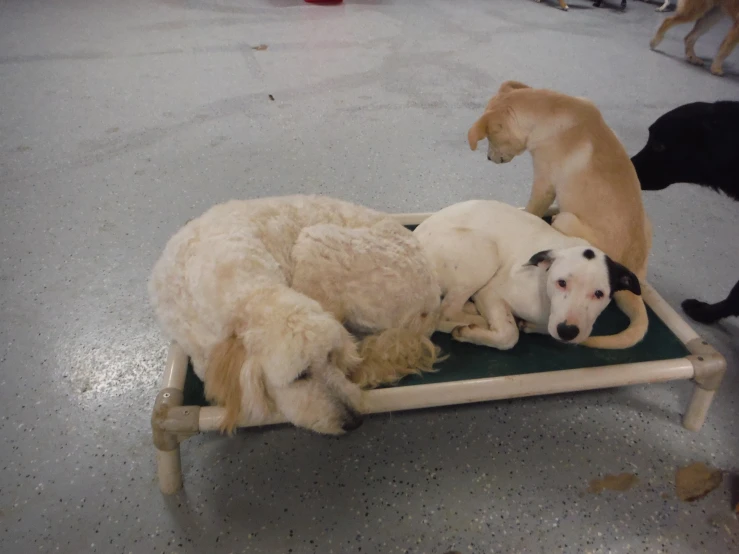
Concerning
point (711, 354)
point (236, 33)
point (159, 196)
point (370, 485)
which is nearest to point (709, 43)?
point (236, 33)

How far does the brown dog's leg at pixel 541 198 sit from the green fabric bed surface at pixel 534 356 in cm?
48

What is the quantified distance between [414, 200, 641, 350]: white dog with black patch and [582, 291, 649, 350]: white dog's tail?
0.30 ft

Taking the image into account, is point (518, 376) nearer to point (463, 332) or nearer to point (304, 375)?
point (463, 332)

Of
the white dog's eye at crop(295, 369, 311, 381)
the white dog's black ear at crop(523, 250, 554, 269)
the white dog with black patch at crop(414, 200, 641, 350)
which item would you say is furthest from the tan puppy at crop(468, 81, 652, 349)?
the white dog's eye at crop(295, 369, 311, 381)

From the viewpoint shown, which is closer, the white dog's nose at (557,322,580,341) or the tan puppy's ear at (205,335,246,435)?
the tan puppy's ear at (205,335,246,435)

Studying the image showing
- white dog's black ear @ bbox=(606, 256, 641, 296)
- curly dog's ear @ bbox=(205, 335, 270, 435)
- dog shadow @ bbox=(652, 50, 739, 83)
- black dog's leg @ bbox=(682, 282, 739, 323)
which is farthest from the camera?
dog shadow @ bbox=(652, 50, 739, 83)

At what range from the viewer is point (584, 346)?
5.54ft

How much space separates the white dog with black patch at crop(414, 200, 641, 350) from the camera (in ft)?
5.20

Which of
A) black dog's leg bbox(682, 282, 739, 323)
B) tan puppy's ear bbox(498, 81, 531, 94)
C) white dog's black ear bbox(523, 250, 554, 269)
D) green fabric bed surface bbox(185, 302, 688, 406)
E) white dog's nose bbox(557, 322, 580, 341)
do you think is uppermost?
tan puppy's ear bbox(498, 81, 531, 94)

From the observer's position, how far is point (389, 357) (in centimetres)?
149

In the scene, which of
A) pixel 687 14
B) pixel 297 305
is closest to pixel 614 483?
pixel 297 305

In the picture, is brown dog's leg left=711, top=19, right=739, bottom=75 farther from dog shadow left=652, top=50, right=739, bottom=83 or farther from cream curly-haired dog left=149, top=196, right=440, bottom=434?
cream curly-haired dog left=149, top=196, right=440, bottom=434

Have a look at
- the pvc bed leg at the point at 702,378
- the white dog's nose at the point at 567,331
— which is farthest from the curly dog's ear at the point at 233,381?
the pvc bed leg at the point at 702,378

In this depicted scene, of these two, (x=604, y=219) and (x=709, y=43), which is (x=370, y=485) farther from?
(x=709, y=43)
